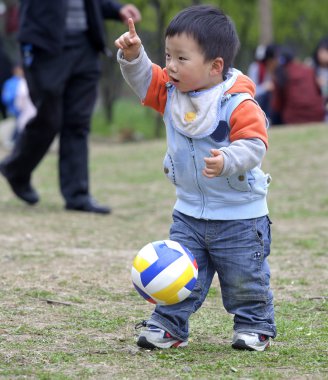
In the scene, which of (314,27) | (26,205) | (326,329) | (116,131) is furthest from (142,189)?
(314,27)

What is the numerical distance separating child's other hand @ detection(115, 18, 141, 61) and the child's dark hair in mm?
139

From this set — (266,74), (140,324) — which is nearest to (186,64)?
(140,324)

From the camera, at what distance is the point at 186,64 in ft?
11.5

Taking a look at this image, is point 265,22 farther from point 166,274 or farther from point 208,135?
point 166,274

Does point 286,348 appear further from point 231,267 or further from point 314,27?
point 314,27

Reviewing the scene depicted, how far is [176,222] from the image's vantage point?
3.70 m

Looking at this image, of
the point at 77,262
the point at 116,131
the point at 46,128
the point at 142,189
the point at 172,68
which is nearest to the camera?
the point at 172,68

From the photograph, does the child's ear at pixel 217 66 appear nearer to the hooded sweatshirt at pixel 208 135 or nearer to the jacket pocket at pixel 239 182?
the hooded sweatshirt at pixel 208 135

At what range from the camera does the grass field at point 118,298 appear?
10.8 feet

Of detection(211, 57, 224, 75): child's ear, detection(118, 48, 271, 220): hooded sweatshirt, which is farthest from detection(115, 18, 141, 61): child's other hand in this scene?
detection(211, 57, 224, 75): child's ear

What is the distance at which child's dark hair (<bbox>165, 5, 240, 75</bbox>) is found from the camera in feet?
11.4

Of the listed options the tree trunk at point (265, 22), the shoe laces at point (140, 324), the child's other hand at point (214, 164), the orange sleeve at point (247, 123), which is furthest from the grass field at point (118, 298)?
the tree trunk at point (265, 22)

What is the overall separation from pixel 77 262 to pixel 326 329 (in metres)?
1.88

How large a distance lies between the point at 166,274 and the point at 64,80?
150 inches
